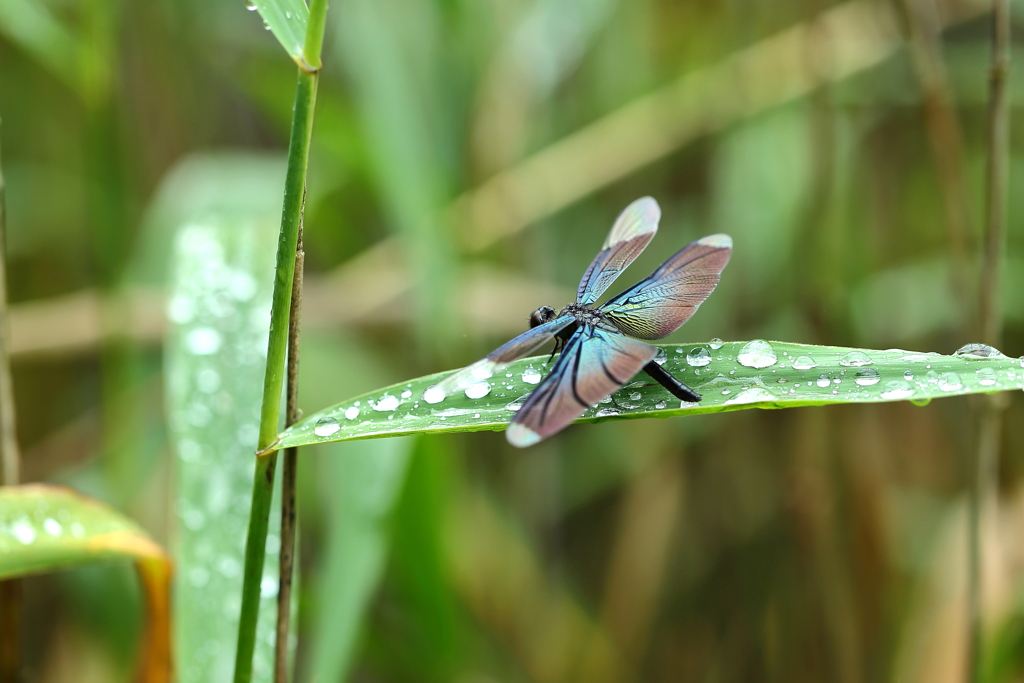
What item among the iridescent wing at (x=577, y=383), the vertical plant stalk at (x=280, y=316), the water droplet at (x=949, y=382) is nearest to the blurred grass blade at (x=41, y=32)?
the vertical plant stalk at (x=280, y=316)

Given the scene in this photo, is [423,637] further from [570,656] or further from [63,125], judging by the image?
[63,125]

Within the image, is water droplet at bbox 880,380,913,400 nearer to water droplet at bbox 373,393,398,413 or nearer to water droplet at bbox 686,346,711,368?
water droplet at bbox 686,346,711,368

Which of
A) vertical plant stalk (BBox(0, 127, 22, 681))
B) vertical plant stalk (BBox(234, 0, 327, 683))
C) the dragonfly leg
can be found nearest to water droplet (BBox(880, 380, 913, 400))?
the dragonfly leg

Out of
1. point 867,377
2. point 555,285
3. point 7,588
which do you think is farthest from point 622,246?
point 555,285

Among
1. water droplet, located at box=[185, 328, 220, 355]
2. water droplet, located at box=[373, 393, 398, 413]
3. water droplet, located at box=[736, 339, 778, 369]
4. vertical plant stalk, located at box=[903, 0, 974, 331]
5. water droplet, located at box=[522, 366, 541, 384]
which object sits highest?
vertical plant stalk, located at box=[903, 0, 974, 331]

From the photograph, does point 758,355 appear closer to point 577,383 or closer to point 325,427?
point 577,383

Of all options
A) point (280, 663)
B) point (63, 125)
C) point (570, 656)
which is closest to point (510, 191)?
point (570, 656)
